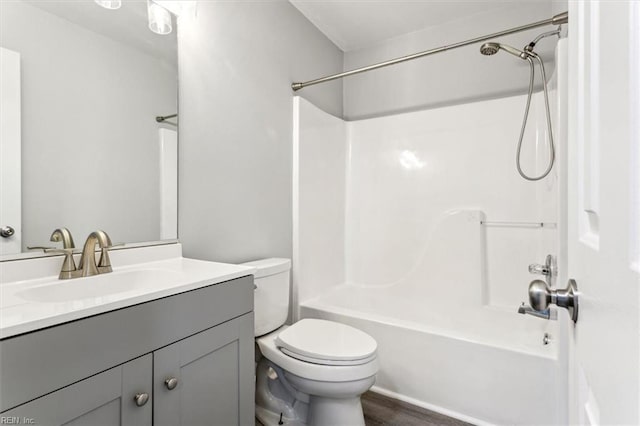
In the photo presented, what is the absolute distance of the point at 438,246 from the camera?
2406mm

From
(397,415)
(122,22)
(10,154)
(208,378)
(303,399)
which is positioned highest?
(122,22)

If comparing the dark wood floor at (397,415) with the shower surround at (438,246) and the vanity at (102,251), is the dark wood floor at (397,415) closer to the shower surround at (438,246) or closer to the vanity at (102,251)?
the shower surround at (438,246)

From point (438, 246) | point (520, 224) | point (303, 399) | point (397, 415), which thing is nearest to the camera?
point (303, 399)

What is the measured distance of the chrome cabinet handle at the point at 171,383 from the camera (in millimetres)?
891

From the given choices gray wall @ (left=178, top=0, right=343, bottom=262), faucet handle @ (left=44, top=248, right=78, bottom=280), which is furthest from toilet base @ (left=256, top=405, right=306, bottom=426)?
faucet handle @ (left=44, top=248, right=78, bottom=280)

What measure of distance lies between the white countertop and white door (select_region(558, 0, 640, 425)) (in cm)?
92

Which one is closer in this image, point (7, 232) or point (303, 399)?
point (7, 232)

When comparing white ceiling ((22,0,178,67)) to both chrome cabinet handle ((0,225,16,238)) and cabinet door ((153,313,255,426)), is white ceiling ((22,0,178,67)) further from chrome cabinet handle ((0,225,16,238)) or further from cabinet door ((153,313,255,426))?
cabinet door ((153,313,255,426))

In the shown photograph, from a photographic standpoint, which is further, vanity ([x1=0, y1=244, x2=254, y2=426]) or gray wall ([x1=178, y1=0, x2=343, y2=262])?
gray wall ([x1=178, y1=0, x2=343, y2=262])

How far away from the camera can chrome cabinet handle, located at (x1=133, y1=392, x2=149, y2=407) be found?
82cm

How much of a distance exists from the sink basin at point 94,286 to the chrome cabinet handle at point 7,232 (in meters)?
0.19

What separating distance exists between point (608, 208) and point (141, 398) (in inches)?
40.5

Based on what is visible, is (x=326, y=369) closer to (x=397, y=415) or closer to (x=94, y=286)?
(x=397, y=415)

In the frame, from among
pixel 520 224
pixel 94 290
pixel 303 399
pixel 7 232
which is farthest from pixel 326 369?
pixel 520 224
